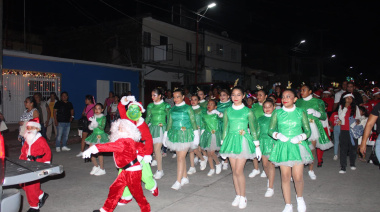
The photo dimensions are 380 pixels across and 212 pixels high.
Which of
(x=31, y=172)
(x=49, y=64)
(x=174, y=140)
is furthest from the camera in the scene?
(x=49, y=64)

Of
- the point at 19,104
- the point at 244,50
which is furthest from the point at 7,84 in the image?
the point at 244,50

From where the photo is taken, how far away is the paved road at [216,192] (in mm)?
4820

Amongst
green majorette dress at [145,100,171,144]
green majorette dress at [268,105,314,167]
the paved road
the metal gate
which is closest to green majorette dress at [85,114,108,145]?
the paved road

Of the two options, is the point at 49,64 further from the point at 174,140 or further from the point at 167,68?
the point at 174,140

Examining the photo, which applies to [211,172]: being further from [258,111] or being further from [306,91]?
[306,91]

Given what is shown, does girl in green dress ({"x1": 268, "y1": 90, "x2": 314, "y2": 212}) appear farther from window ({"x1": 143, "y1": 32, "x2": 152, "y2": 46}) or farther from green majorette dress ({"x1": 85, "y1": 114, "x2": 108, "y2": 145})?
window ({"x1": 143, "y1": 32, "x2": 152, "y2": 46})

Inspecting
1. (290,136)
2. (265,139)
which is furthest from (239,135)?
(265,139)

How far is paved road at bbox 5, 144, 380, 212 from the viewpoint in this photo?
15.8 ft

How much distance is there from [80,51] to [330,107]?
23.4m

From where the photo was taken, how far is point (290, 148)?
436 cm

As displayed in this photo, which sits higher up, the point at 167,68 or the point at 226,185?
the point at 167,68

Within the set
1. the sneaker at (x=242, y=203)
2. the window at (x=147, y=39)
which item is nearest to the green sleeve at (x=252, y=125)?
the sneaker at (x=242, y=203)

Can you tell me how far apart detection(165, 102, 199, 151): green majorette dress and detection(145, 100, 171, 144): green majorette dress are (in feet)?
1.74

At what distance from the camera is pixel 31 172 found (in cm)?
329
